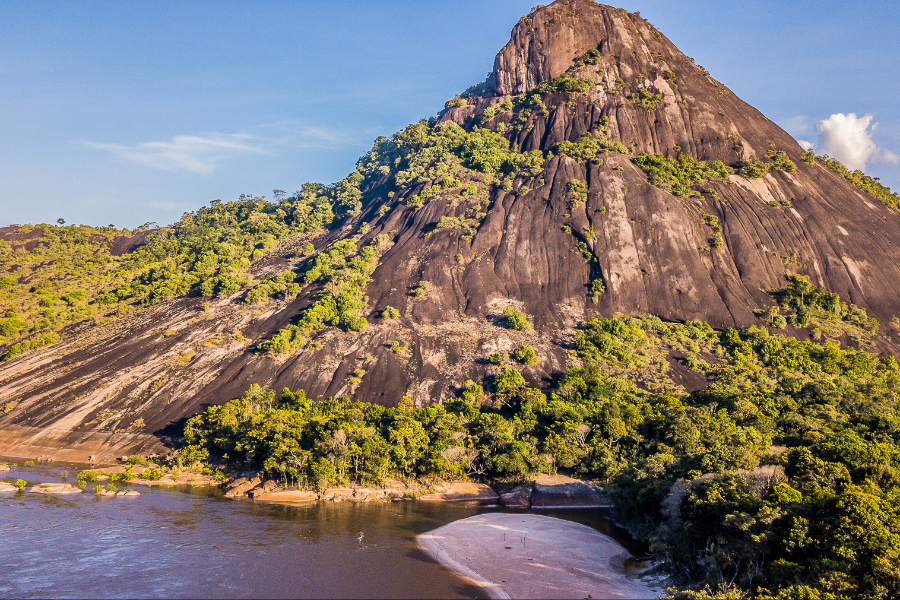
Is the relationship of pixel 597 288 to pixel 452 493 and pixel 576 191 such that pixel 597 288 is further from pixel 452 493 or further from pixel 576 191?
pixel 452 493

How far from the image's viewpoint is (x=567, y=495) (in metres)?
56.7

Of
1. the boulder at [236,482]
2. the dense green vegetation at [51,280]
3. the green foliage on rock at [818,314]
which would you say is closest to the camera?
the boulder at [236,482]

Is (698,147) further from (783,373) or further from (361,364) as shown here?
(361,364)

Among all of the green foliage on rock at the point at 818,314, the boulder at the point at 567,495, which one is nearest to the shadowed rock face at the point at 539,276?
the green foliage on rock at the point at 818,314

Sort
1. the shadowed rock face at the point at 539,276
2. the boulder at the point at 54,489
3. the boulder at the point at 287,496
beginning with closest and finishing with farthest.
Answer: the boulder at the point at 54,489 → the boulder at the point at 287,496 → the shadowed rock face at the point at 539,276

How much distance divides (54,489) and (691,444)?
208ft

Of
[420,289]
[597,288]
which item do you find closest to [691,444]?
[597,288]

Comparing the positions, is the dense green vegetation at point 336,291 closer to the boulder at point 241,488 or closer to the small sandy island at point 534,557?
the boulder at point 241,488

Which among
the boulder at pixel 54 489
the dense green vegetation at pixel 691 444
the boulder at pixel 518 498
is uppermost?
the dense green vegetation at pixel 691 444

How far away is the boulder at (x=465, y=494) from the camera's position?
5759cm

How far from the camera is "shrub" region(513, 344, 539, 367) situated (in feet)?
267

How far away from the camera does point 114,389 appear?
258 ft

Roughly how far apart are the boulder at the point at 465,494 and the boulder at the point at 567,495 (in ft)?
15.8

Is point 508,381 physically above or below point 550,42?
below
